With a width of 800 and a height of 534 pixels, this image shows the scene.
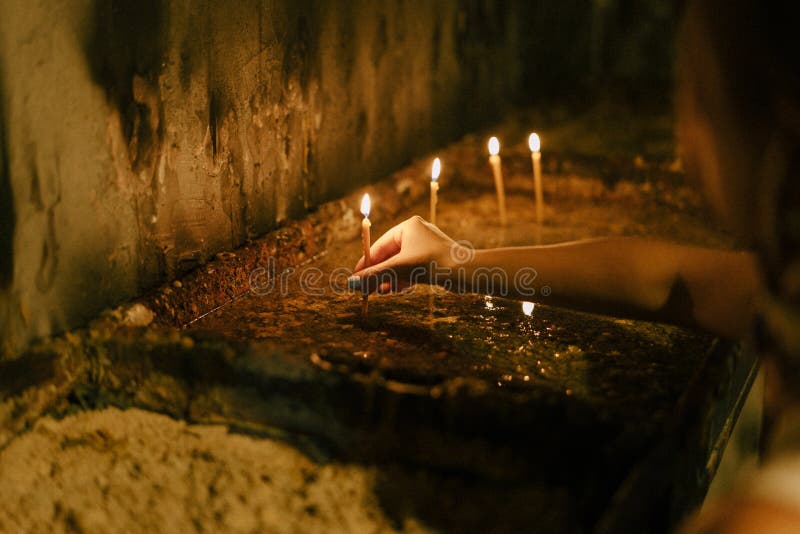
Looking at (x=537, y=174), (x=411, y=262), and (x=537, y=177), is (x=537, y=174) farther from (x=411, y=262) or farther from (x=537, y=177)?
(x=411, y=262)

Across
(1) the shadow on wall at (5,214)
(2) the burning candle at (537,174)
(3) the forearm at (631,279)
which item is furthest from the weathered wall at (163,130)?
(3) the forearm at (631,279)

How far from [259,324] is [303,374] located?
727 mm

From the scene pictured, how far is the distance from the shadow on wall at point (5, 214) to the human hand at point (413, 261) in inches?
38.0

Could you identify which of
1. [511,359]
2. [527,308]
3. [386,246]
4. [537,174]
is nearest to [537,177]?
[537,174]

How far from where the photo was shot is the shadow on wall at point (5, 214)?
1991mm

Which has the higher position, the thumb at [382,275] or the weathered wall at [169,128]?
the weathered wall at [169,128]

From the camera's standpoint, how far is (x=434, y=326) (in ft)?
8.82

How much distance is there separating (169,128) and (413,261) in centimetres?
91

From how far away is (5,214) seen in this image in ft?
6.66

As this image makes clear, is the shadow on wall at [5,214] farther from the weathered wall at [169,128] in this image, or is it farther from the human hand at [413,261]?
the human hand at [413,261]

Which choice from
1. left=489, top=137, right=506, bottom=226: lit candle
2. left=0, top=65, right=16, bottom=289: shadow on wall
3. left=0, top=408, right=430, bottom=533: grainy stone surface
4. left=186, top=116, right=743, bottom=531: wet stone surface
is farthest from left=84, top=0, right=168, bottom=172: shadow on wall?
left=489, top=137, right=506, bottom=226: lit candle

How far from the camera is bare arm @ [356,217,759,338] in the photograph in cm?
220

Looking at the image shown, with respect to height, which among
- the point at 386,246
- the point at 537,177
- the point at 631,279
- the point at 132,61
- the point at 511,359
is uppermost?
the point at 132,61

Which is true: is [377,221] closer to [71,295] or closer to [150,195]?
[150,195]
